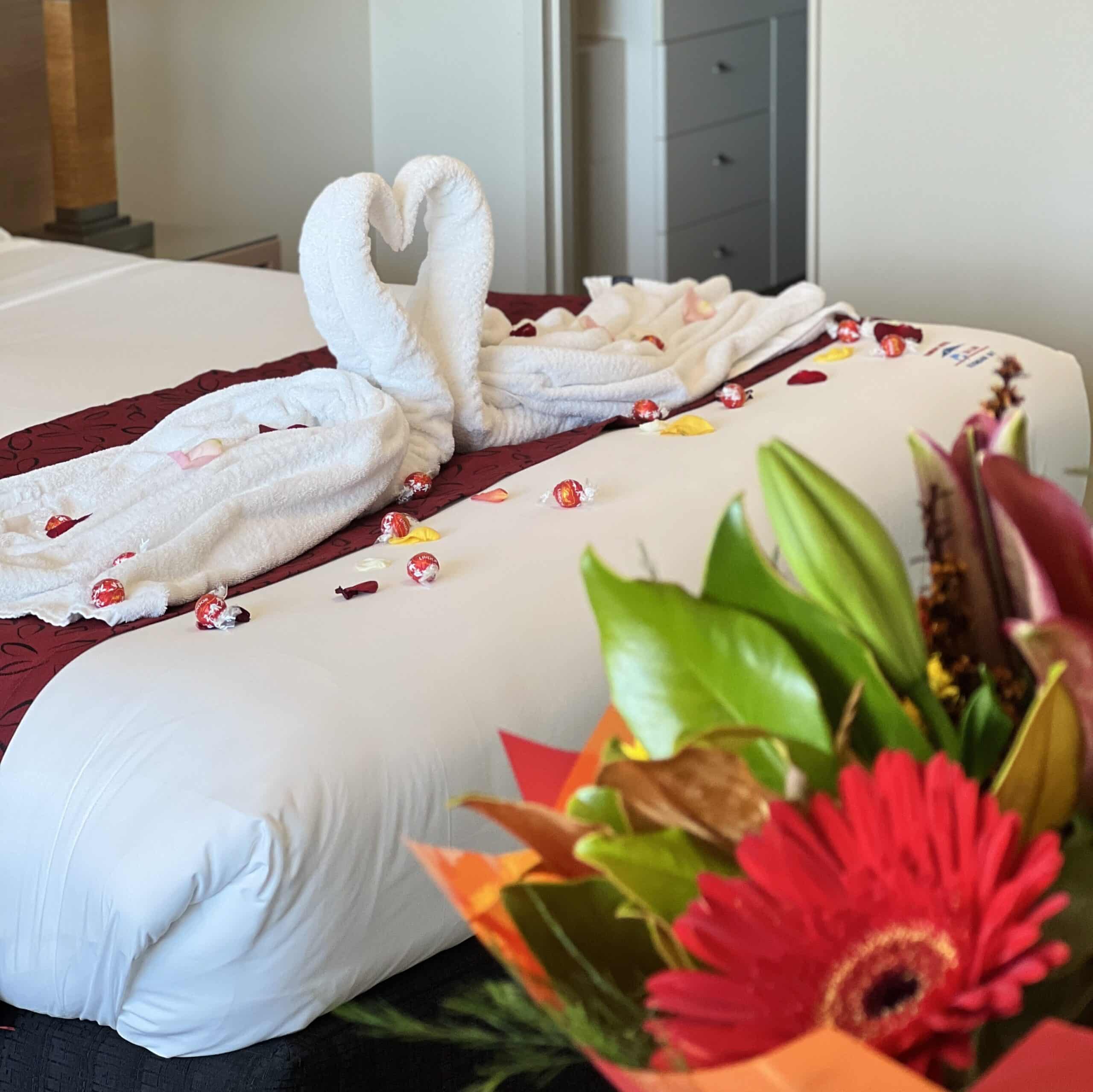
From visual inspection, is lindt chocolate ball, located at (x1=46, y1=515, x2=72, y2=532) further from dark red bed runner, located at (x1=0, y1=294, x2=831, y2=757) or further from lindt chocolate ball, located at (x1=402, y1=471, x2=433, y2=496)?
lindt chocolate ball, located at (x1=402, y1=471, x2=433, y2=496)

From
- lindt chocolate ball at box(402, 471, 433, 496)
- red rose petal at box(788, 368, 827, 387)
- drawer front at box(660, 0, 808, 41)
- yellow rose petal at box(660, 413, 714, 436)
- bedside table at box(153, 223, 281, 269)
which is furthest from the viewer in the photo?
drawer front at box(660, 0, 808, 41)

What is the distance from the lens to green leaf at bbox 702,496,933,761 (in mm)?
381

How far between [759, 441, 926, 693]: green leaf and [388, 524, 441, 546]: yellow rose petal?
38.3 inches

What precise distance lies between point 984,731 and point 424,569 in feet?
2.80

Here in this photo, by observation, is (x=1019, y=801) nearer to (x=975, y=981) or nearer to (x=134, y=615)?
(x=975, y=981)

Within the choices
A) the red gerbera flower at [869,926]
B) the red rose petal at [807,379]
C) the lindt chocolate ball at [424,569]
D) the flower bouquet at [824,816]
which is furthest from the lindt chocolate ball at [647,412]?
the red gerbera flower at [869,926]

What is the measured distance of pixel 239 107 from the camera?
3736 mm

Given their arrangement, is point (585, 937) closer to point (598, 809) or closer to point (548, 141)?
point (598, 809)

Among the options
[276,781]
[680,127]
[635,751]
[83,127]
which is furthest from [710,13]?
[635,751]

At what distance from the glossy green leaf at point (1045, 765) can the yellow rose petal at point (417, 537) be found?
100 centimetres

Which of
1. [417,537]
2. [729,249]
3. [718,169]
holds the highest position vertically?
[718,169]

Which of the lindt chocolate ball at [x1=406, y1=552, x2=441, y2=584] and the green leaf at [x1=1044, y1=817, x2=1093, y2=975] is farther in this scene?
the lindt chocolate ball at [x1=406, y1=552, x2=441, y2=584]

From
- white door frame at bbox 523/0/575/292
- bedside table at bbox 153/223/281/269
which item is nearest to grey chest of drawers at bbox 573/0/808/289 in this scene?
white door frame at bbox 523/0/575/292

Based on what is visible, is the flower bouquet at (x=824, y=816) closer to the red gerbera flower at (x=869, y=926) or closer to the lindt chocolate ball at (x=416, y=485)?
the red gerbera flower at (x=869, y=926)
